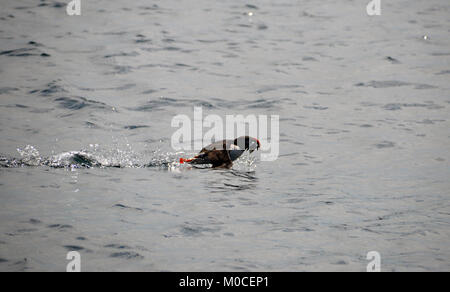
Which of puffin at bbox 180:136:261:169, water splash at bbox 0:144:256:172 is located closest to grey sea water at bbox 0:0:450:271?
water splash at bbox 0:144:256:172

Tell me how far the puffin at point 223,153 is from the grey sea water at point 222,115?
27 cm

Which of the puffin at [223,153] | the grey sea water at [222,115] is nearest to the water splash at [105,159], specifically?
the grey sea water at [222,115]

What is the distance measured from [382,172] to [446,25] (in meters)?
15.1

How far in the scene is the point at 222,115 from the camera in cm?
1552

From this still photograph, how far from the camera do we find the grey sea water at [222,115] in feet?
27.9

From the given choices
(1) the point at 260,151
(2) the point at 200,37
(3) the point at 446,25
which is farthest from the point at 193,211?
(3) the point at 446,25

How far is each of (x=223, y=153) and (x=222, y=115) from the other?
12.4 ft

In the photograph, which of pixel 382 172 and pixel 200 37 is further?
pixel 200 37

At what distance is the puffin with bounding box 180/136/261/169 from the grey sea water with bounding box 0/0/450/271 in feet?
0.89

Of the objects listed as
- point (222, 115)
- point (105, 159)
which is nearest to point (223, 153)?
point (105, 159)

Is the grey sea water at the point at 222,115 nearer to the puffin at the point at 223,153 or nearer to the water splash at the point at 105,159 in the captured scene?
the water splash at the point at 105,159

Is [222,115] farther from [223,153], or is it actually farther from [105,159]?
[105,159]
